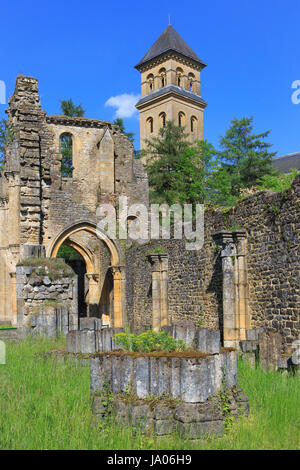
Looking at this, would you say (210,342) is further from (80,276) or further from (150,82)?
(150,82)

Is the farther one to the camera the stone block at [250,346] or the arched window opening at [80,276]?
the arched window opening at [80,276]

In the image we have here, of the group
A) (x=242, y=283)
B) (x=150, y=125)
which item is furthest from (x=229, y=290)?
(x=150, y=125)

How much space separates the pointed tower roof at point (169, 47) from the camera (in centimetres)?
4703

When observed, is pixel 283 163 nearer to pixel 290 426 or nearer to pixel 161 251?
pixel 161 251

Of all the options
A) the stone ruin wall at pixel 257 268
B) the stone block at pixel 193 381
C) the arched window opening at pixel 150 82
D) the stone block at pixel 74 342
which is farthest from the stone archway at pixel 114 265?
the arched window opening at pixel 150 82

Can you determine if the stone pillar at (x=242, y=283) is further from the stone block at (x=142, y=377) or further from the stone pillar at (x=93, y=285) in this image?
the stone pillar at (x=93, y=285)

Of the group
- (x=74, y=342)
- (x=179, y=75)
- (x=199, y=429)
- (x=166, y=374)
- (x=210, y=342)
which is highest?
(x=179, y=75)

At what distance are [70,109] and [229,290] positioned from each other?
28.1 meters

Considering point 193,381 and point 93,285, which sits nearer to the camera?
point 193,381

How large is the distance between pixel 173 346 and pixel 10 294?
16637mm

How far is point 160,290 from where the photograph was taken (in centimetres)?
1504

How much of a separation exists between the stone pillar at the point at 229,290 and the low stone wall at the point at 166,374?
6.16 m

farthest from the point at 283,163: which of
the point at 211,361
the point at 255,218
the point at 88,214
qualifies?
the point at 211,361

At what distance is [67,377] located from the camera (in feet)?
18.0
